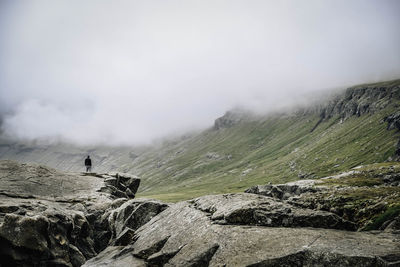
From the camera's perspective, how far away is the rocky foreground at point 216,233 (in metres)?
17.7

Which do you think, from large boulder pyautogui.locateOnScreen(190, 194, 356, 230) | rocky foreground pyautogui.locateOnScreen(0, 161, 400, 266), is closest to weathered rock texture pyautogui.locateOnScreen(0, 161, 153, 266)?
rocky foreground pyautogui.locateOnScreen(0, 161, 400, 266)

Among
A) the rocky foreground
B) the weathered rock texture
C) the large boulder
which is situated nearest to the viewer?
the rocky foreground

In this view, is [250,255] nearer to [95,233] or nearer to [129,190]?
[95,233]

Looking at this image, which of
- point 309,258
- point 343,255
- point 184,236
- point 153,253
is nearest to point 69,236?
point 153,253

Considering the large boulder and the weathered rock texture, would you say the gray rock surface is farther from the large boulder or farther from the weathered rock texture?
the weathered rock texture

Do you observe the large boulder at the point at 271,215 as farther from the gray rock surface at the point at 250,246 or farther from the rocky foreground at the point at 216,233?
the gray rock surface at the point at 250,246

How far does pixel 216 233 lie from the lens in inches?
853

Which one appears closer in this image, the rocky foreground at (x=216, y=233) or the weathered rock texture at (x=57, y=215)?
the rocky foreground at (x=216, y=233)

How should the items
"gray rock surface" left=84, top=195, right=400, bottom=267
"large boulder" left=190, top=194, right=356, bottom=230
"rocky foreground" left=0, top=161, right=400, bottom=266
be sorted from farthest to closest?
"large boulder" left=190, top=194, right=356, bottom=230
"rocky foreground" left=0, top=161, right=400, bottom=266
"gray rock surface" left=84, top=195, right=400, bottom=267

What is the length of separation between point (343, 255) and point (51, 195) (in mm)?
43409

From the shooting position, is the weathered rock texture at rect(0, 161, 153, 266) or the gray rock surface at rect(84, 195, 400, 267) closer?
the gray rock surface at rect(84, 195, 400, 267)

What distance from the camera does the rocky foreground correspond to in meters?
17.7

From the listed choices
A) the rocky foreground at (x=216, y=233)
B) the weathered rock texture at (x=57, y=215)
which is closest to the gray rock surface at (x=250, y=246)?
the rocky foreground at (x=216, y=233)

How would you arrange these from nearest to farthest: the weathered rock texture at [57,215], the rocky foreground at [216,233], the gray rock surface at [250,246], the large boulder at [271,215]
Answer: the gray rock surface at [250,246] → the rocky foreground at [216,233] → the large boulder at [271,215] → the weathered rock texture at [57,215]
